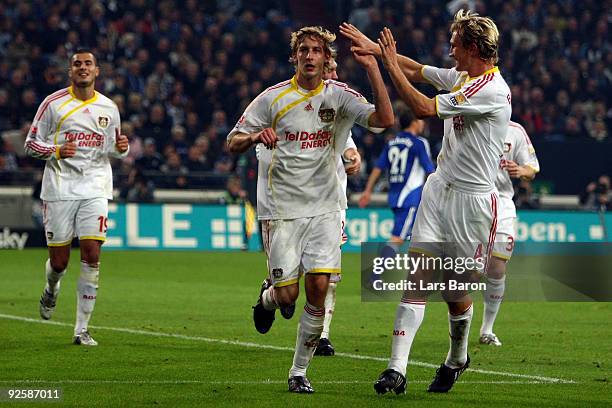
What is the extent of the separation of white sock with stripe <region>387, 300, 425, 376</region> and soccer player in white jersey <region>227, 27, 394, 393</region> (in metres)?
0.54

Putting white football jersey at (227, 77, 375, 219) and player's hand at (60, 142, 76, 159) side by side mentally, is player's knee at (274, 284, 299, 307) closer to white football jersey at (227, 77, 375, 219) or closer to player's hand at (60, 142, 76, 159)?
white football jersey at (227, 77, 375, 219)

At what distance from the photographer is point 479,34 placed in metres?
8.09

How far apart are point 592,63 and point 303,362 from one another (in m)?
25.0

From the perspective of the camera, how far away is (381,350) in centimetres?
1077

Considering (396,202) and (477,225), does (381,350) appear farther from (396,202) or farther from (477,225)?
(396,202)

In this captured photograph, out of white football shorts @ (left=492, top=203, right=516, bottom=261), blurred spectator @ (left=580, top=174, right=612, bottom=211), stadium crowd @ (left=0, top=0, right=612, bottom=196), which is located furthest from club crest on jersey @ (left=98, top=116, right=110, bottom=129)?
blurred spectator @ (left=580, top=174, right=612, bottom=211)

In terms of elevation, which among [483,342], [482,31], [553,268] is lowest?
[553,268]

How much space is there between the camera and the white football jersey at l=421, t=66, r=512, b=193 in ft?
26.6

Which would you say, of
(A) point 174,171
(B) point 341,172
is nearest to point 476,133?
(B) point 341,172

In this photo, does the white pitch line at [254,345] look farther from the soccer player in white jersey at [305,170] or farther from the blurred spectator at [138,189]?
the blurred spectator at [138,189]

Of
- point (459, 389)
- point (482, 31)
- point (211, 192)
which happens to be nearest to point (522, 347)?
point (459, 389)

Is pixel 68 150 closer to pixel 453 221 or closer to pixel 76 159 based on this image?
pixel 76 159

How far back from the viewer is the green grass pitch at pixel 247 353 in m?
8.13

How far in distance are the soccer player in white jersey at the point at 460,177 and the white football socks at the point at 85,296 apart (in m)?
3.61
